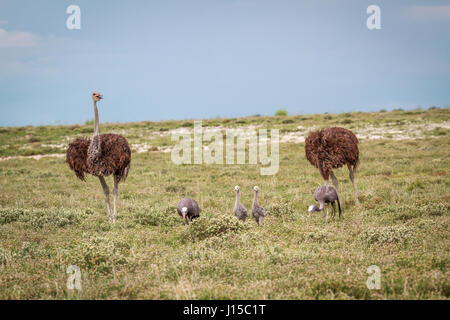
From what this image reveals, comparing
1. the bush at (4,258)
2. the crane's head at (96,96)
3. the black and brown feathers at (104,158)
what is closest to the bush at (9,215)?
the black and brown feathers at (104,158)

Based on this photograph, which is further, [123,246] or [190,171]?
[190,171]

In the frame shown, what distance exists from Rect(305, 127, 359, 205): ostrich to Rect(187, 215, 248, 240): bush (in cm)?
368

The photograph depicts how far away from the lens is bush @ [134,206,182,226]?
11.2m

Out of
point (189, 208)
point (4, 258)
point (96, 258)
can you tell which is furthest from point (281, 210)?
point (4, 258)

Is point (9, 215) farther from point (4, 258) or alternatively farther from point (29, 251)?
point (4, 258)

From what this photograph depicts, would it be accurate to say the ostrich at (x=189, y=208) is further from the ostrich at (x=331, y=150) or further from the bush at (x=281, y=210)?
the ostrich at (x=331, y=150)

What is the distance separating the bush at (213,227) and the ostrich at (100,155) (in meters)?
2.91

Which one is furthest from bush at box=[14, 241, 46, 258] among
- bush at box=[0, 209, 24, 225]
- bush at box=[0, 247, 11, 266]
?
bush at box=[0, 209, 24, 225]

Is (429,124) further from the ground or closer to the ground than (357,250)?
further from the ground

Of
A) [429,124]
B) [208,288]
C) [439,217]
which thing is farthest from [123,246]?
[429,124]

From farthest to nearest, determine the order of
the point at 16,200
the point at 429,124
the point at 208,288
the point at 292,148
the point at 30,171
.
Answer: the point at 429,124, the point at 292,148, the point at 30,171, the point at 16,200, the point at 208,288

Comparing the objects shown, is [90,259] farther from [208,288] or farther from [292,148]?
[292,148]
